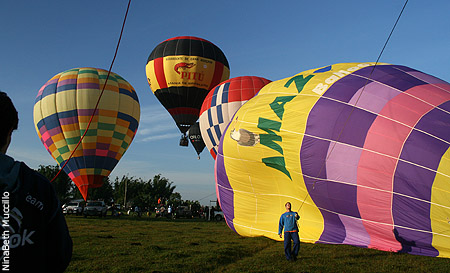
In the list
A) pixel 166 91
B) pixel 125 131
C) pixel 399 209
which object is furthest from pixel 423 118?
pixel 166 91

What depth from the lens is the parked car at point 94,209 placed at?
72.2ft

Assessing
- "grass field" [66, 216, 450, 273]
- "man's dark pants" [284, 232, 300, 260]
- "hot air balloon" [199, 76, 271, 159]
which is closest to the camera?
"grass field" [66, 216, 450, 273]

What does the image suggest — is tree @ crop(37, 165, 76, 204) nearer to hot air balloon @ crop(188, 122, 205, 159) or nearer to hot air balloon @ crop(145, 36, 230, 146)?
hot air balloon @ crop(188, 122, 205, 159)

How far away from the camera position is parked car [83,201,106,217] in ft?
72.2

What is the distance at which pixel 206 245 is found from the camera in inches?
370

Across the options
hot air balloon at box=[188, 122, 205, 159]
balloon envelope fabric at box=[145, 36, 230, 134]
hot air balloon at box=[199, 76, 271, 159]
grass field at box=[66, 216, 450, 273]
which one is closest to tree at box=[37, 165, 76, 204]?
hot air balloon at box=[188, 122, 205, 159]

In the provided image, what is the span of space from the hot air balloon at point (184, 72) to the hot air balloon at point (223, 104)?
5367mm

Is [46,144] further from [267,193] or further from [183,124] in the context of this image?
[267,193]

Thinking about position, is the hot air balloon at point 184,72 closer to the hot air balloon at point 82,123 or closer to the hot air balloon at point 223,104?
the hot air balloon at point 82,123

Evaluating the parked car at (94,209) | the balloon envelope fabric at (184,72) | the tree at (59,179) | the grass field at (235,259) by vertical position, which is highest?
the balloon envelope fabric at (184,72)

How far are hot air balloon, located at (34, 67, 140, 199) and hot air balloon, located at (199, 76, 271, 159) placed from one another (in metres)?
5.19

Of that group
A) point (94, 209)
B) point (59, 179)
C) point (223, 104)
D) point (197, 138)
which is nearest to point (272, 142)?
point (223, 104)

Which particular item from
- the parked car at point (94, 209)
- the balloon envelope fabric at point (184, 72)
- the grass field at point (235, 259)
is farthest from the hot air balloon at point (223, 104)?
the grass field at point (235, 259)

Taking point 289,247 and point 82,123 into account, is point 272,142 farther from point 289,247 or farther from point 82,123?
point 82,123
